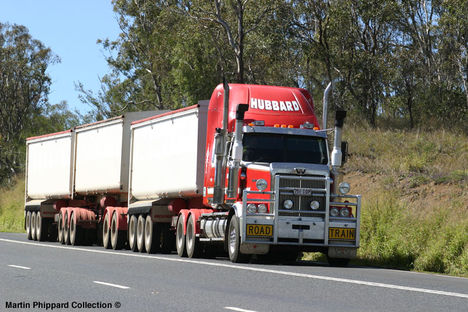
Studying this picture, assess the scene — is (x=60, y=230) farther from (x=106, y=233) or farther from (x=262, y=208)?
(x=262, y=208)

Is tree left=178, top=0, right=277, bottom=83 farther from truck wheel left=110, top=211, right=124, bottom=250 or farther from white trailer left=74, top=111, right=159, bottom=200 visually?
truck wheel left=110, top=211, right=124, bottom=250

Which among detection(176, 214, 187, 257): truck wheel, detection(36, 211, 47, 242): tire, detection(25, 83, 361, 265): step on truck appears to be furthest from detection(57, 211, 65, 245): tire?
detection(176, 214, 187, 257): truck wheel

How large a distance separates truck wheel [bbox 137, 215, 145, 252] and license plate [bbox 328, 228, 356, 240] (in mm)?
7842

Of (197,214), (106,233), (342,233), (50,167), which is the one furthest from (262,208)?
(50,167)

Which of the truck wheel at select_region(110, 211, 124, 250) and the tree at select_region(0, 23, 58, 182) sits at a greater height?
the tree at select_region(0, 23, 58, 182)

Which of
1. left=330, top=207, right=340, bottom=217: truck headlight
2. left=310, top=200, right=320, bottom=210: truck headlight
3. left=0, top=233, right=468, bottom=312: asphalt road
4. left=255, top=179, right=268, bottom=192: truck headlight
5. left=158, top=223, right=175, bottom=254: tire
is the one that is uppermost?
left=255, top=179, right=268, bottom=192: truck headlight

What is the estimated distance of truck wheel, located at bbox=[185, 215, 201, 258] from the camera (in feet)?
71.5

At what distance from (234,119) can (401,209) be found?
5.50 meters

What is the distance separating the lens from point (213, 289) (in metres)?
13.1

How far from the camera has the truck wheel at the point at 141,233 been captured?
25359 millimetres

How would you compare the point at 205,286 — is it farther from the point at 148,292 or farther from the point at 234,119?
the point at 234,119

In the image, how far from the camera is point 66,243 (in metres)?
31.3

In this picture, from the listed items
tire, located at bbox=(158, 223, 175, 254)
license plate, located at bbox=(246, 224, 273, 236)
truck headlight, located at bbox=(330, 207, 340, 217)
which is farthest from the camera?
tire, located at bbox=(158, 223, 175, 254)

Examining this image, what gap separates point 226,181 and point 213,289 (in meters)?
7.00
